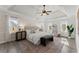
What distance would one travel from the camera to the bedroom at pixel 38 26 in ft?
6.01

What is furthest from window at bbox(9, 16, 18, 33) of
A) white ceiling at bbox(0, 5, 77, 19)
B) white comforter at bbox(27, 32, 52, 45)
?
white comforter at bbox(27, 32, 52, 45)

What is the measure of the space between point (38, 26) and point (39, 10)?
0.30 meters

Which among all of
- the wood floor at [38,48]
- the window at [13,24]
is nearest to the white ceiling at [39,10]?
the window at [13,24]

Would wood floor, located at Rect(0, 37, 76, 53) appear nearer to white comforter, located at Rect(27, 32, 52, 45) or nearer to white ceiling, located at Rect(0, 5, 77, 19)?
white comforter, located at Rect(27, 32, 52, 45)

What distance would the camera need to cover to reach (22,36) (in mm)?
1874

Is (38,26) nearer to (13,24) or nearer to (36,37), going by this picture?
(36,37)

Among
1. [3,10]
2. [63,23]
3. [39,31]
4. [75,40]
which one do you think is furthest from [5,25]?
[75,40]

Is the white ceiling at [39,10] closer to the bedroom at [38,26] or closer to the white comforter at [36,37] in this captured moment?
the bedroom at [38,26]

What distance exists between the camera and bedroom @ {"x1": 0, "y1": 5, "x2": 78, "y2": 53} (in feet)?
6.01

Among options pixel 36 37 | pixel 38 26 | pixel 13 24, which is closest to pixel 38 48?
pixel 36 37

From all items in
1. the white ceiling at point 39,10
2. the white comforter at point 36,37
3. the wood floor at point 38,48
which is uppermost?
the white ceiling at point 39,10

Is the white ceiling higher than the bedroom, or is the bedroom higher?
the white ceiling

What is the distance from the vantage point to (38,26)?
1.88 metres
